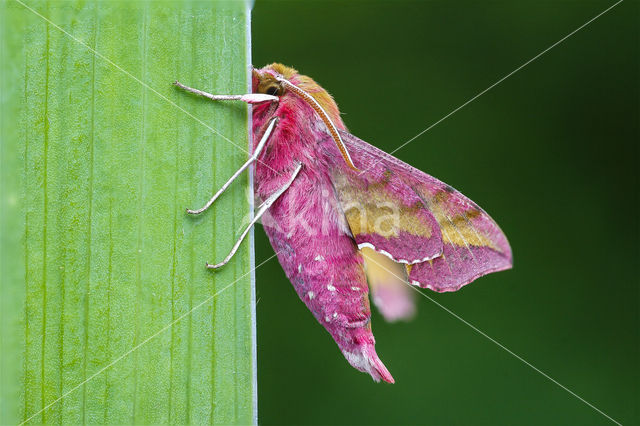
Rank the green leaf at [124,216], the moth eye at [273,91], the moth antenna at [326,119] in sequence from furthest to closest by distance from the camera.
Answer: the moth eye at [273,91] → the moth antenna at [326,119] → the green leaf at [124,216]

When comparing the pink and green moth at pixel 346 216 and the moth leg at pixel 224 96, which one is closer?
the moth leg at pixel 224 96

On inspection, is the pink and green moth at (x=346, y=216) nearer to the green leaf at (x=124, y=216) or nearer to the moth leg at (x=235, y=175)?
the moth leg at (x=235, y=175)

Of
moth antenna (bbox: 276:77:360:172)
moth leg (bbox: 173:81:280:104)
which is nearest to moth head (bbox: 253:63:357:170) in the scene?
moth antenna (bbox: 276:77:360:172)

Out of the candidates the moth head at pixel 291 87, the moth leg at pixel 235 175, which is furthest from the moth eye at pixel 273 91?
the moth leg at pixel 235 175

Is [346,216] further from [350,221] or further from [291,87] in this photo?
[291,87]

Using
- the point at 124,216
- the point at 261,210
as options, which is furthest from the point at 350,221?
the point at 124,216

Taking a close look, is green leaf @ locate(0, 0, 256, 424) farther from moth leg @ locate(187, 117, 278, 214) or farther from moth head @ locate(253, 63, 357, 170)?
moth head @ locate(253, 63, 357, 170)
